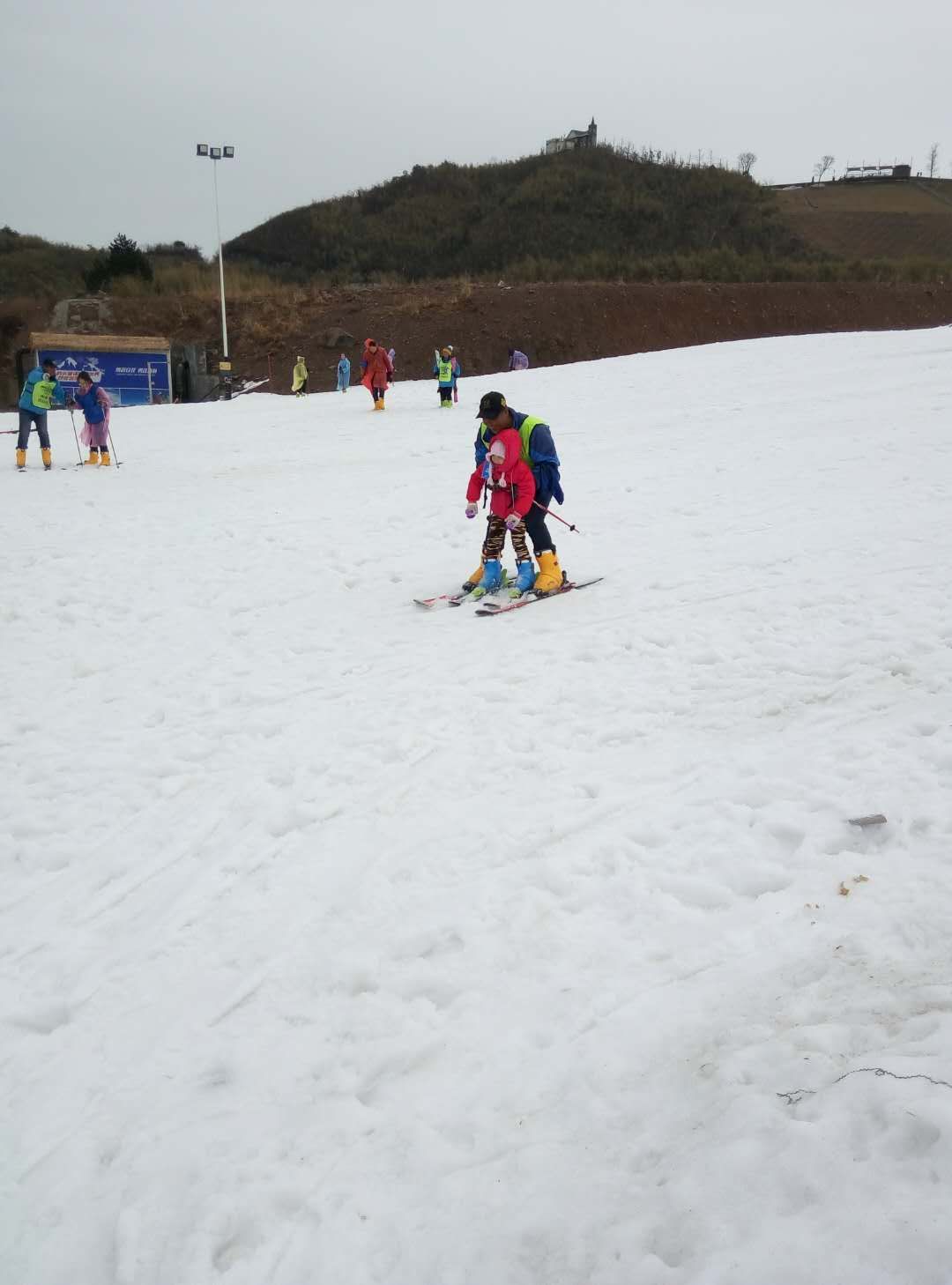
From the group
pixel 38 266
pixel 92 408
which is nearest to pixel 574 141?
pixel 38 266

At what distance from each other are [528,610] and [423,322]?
31165 mm

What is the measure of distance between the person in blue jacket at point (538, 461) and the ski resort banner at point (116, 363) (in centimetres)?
2434

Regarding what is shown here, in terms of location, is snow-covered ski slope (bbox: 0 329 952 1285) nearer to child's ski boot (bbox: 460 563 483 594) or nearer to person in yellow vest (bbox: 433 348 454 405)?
child's ski boot (bbox: 460 563 483 594)

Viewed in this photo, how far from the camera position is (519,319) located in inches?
1425

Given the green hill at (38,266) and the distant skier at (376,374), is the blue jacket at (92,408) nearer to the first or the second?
the distant skier at (376,374)

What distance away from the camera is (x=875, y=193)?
6256 cm

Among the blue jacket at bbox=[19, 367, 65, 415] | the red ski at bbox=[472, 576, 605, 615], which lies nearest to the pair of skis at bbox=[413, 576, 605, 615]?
the red ski at bbox=[472, 576, 605, 615]

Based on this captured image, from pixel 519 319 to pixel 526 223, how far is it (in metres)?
24.5

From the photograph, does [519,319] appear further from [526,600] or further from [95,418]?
[526,600]

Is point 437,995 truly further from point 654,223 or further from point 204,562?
point 654,223

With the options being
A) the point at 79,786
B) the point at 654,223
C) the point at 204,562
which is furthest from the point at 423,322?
the point at 79,786

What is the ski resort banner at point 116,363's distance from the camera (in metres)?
28.2

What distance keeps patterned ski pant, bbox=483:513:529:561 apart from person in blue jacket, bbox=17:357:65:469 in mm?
10075

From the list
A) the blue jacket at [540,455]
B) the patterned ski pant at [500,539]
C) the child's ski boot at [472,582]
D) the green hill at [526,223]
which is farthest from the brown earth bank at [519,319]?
the patterned ski pant at [500,539]
